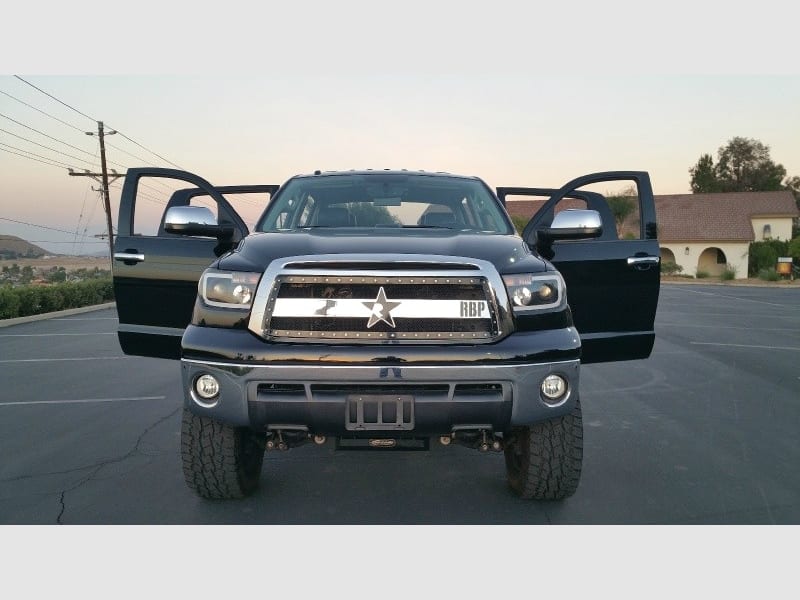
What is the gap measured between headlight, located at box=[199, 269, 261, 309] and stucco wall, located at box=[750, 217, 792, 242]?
5719cm

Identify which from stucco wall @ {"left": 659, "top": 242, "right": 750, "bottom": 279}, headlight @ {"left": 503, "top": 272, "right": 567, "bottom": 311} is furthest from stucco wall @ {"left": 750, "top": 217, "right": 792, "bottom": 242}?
headlight @ {"left": 503, "top": 272, "right": 567, "bottom": 311}

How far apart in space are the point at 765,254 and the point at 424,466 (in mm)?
45413

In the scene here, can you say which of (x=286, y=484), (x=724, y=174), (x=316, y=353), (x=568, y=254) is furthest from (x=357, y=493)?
(x=724, y=174)

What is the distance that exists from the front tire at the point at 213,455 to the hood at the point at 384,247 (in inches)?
33.8

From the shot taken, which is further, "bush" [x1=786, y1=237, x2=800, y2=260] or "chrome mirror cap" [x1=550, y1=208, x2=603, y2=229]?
"bush" [x1=786, y1=237, x2=800, y2=260]

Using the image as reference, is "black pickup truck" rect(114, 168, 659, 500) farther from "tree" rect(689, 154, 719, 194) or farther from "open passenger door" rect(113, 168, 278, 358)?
"tree" rect(689, 154, 719, 194)

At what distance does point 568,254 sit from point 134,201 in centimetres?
328

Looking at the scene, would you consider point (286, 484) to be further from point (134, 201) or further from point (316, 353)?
point (134, 201)

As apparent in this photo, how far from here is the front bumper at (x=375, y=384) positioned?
281cm

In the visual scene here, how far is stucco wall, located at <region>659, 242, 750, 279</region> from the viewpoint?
45.1 m

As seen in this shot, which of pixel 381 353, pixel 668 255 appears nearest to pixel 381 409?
pixel 381 353

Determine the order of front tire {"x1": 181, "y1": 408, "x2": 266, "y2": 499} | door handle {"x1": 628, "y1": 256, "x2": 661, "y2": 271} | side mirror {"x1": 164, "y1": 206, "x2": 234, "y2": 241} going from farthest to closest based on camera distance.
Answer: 1. door handle {"x1": 628, "y1": 256, "x2": 661, "y2": 271}
2. side mirror {"x1": 164, "y1": 206, "x2": 234, "y2": 241}
3. front tire {"x1": 181, "y1": 408, "x2": 266, "y2": 499}

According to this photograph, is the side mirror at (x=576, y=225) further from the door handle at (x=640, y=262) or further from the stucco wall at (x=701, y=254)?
the stucco wall at (x=701, y=254)

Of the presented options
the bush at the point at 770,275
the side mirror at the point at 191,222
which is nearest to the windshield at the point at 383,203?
the side mirror at the point at 191,222
